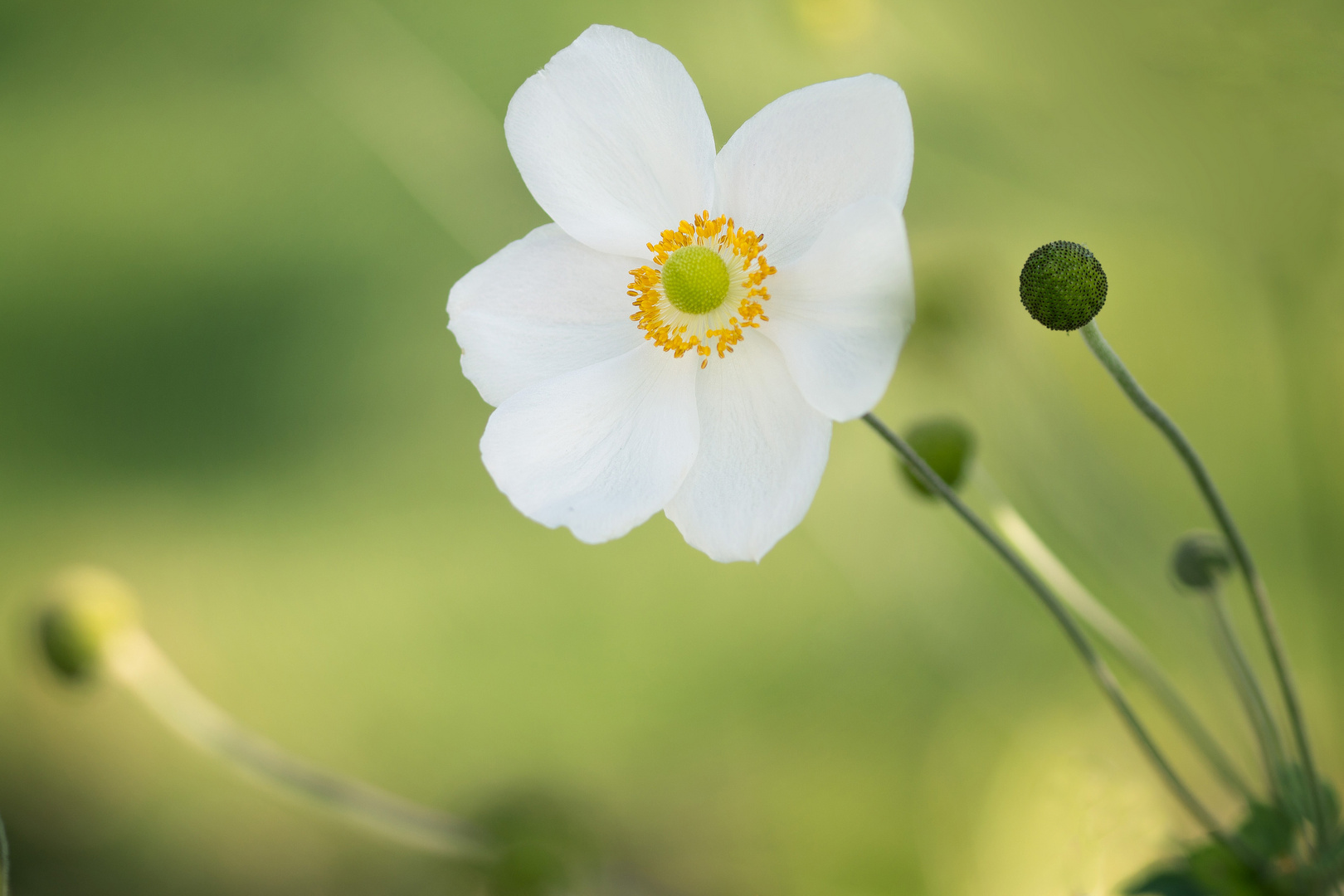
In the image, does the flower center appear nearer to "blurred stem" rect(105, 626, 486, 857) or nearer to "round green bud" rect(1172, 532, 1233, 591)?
"round green bud" rect(1172, 532, 1233, 591)

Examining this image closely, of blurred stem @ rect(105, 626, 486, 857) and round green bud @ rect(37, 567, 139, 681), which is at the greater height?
round green bud @ rect(37, 567, 139, 681)

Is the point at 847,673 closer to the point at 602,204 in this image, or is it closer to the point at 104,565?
the point at 602,204

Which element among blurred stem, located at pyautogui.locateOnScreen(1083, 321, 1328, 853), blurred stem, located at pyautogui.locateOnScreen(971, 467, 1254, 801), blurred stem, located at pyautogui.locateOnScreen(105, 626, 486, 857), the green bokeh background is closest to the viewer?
blurred stem, located at pyautogui.locateOnScreen(1083, 321, 1328, 853)

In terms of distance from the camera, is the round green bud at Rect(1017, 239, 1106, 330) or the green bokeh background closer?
the round green bud at Rect(1017, 239, 1106, 330)

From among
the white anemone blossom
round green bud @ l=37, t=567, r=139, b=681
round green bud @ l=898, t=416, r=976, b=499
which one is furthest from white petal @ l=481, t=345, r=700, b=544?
round green bud @ l=37, t=567, r=139, b=681

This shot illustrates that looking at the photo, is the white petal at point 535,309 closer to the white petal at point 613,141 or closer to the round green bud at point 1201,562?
the white petal at point 613,141

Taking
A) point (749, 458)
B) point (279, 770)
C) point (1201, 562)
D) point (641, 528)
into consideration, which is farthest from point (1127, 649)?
point (641, 528)

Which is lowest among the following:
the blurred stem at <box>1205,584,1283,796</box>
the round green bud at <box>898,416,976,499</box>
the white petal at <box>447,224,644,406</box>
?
the blurred stem at <box>1205,584,1283,796</box>
